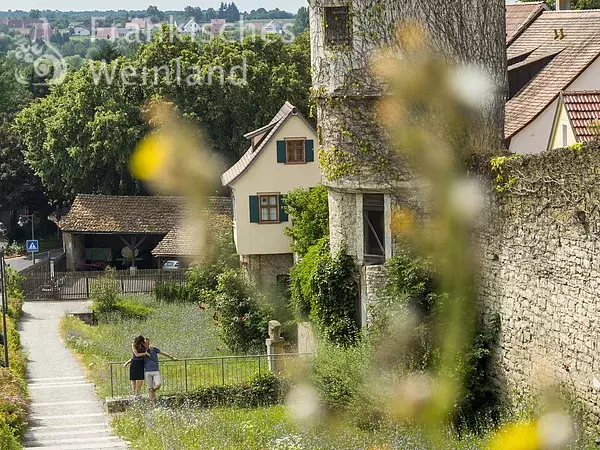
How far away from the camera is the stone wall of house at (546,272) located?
55.7ft

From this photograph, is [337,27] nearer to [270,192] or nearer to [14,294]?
[270,192]

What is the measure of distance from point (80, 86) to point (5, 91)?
27898 mm

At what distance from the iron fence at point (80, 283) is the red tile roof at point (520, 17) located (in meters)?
12.6

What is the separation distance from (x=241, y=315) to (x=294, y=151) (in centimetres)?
672

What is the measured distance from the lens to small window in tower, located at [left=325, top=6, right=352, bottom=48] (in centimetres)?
2323

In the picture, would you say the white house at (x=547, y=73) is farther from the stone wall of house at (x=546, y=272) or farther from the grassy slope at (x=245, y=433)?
the grassy slope at (x=245, y=433)

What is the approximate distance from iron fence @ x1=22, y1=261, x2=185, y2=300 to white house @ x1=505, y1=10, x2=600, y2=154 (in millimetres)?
14150

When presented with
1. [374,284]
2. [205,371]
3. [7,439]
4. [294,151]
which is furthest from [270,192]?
[7,439]

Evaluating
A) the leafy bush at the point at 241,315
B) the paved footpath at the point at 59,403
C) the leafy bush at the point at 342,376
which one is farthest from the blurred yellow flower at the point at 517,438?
the leafy bush at the point at 241,315

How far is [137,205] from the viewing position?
5053 centimetres

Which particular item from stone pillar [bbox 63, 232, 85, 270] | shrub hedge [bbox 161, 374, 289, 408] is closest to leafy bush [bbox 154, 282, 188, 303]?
stone pillar [bbox 63, 232, 85, 270]

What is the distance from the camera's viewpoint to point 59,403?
23469 millimetres

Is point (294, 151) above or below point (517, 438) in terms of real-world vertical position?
above

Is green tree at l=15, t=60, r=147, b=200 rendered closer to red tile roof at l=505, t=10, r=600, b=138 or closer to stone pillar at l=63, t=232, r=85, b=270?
stone pillar at l=63, t=232, r=85, b=270
